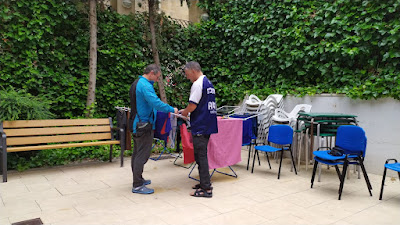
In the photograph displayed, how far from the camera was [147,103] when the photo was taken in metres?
4.05

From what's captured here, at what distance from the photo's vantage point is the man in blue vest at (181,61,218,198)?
388 centimetres

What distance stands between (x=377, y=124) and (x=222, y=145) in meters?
3.06

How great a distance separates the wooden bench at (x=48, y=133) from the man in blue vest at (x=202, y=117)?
223 cm

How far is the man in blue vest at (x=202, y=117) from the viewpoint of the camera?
3877 millimetres

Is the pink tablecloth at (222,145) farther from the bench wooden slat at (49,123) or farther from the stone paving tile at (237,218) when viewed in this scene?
the bench wooden slat at (49,123)

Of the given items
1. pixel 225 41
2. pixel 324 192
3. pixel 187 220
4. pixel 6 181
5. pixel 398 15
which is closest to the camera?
pixel 187 220

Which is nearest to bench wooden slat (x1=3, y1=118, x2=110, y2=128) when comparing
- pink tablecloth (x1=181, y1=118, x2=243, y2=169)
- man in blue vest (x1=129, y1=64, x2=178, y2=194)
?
man in blue vest (x1=129, y1=64, x2=178, y2=194)

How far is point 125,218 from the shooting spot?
3217 millimetres

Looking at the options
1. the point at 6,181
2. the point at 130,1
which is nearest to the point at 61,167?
the point at 6,181

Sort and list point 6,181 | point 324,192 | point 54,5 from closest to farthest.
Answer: point 324,192, point 6,181, point 54,5

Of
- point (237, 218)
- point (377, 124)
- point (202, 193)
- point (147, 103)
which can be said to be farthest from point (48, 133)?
point (377, 124)

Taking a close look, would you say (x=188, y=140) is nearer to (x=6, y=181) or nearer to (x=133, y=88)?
(x=133, y=88)

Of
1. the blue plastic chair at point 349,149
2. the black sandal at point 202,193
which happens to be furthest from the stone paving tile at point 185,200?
the blue plastic chair at point 349,149

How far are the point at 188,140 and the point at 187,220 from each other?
5.02 ft
